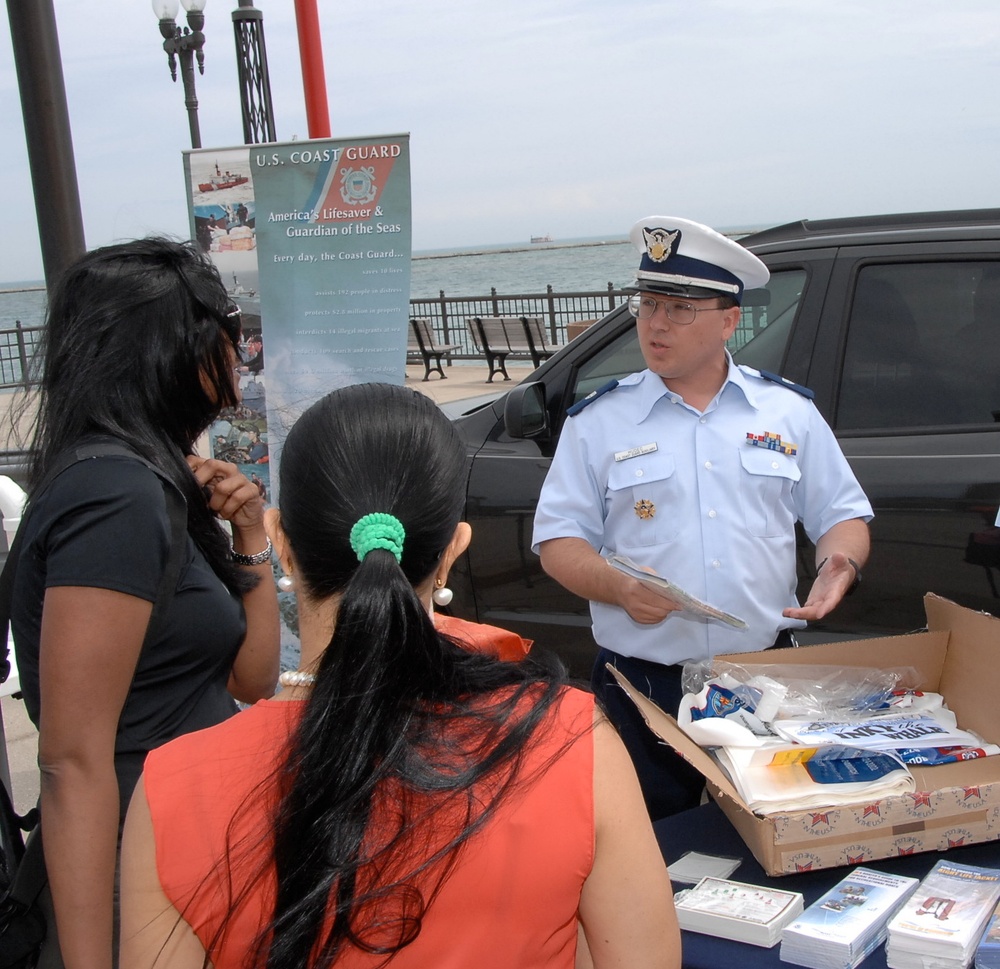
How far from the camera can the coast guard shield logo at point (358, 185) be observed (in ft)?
12.2

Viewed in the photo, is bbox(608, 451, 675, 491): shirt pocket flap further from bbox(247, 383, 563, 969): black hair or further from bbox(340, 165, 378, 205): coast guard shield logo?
bbox(340, 165, 378, 205): coast guard shield logo

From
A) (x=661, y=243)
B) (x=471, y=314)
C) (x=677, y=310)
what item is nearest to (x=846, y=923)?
(x=677, y=310)

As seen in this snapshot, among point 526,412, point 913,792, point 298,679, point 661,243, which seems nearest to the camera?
point 298,679

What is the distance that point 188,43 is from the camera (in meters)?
12.5

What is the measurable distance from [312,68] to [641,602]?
2.97 m

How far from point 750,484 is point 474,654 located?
4.70 feet

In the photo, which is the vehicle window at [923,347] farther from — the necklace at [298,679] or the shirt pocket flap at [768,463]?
the necklace at [298,679]

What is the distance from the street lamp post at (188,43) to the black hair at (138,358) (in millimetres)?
11621

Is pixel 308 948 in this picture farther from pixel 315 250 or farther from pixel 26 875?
pixel 315 250

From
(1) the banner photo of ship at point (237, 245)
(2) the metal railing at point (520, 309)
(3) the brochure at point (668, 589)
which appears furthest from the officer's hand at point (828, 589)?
(2) the metal railing at point (520, 309)

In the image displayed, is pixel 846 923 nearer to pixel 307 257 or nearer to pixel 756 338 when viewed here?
pixel 756 338

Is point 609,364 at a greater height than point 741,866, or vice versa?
point 609,364

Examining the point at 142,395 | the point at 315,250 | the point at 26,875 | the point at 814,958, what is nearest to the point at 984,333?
the point at 315,250

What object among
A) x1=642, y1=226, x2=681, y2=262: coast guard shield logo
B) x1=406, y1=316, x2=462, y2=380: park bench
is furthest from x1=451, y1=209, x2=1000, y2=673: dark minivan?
x1=406, y1=316, x2=462, y2=380: park bench
